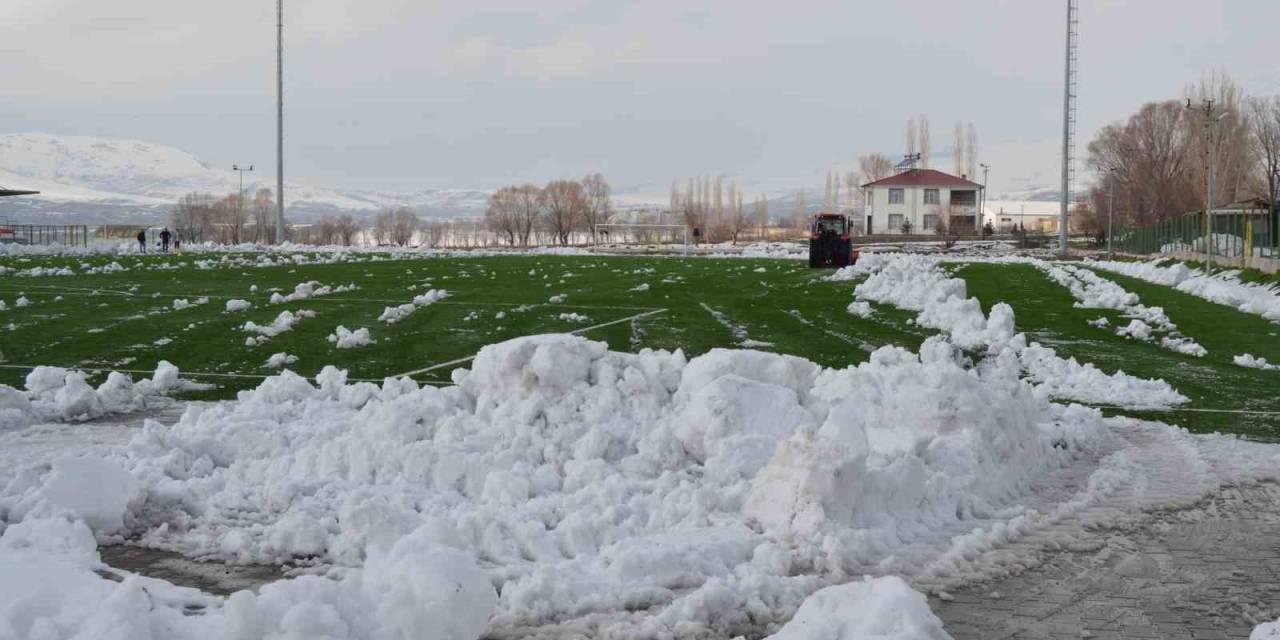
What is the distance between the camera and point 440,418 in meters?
8.45

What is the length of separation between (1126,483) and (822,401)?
2258 millimetres

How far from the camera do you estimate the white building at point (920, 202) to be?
102 m

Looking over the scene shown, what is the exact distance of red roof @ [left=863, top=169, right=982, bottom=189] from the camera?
102375mm

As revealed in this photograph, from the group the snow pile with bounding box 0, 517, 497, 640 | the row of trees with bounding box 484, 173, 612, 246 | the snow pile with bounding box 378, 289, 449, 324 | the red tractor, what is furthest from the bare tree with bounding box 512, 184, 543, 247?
the snow pile with bounding box 0, 517, 497, 640

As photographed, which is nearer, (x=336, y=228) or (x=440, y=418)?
(x=440, y=418)

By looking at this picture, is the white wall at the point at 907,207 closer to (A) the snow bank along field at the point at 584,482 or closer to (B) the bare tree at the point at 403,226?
(B) the bare tree at the point at 403,226

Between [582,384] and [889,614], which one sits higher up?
[582,384]

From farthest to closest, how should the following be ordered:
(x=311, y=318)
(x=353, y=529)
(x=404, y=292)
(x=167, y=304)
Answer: (x=404, y=292) → (x=167, y=304) → (x=311, y=318) → (x=353, y=529)

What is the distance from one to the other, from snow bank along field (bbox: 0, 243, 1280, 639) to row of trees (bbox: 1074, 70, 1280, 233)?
74.4 meters

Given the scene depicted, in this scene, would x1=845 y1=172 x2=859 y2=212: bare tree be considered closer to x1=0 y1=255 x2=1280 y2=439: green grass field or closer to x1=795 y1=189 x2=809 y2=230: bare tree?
x1=795 y1=189 x2=809 y2=230: bare tree

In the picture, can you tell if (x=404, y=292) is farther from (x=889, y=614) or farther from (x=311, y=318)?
(x=889, y=614)

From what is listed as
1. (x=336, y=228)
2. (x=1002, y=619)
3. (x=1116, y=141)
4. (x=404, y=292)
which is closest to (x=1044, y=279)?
(x=404, y=292)

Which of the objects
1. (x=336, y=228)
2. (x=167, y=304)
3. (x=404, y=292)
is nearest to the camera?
(x=167, y=304)

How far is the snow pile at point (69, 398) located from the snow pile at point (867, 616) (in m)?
7.90
